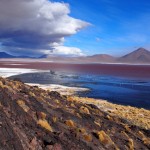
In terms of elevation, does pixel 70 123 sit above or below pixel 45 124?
below

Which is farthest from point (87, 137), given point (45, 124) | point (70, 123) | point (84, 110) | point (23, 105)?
point (84, 110)

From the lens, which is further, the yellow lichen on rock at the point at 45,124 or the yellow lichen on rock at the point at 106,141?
the yellow lichen on rock at the point at 106,141

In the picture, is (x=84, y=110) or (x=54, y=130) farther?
(x=84, y=110)

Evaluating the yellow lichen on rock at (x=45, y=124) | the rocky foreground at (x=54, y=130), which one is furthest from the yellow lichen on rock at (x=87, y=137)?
the yellow lichen on rock at (x=45, y=124)

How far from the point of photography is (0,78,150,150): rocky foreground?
40.3ft

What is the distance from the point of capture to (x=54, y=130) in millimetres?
15266

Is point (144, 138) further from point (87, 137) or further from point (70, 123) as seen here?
point (87, 137)

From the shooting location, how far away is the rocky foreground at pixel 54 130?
40.3ft

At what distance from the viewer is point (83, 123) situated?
18594 millimetres

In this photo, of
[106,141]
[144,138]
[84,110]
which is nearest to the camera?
[106,141]

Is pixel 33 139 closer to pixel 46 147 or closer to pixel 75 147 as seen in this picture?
pixel 46 147

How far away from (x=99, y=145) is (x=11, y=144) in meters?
5.52

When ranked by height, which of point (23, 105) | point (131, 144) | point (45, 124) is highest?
point (23, 105)

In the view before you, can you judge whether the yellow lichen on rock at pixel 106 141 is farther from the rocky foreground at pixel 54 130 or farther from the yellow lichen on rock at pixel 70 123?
the yellow lichen on rock at pixel 70 123
